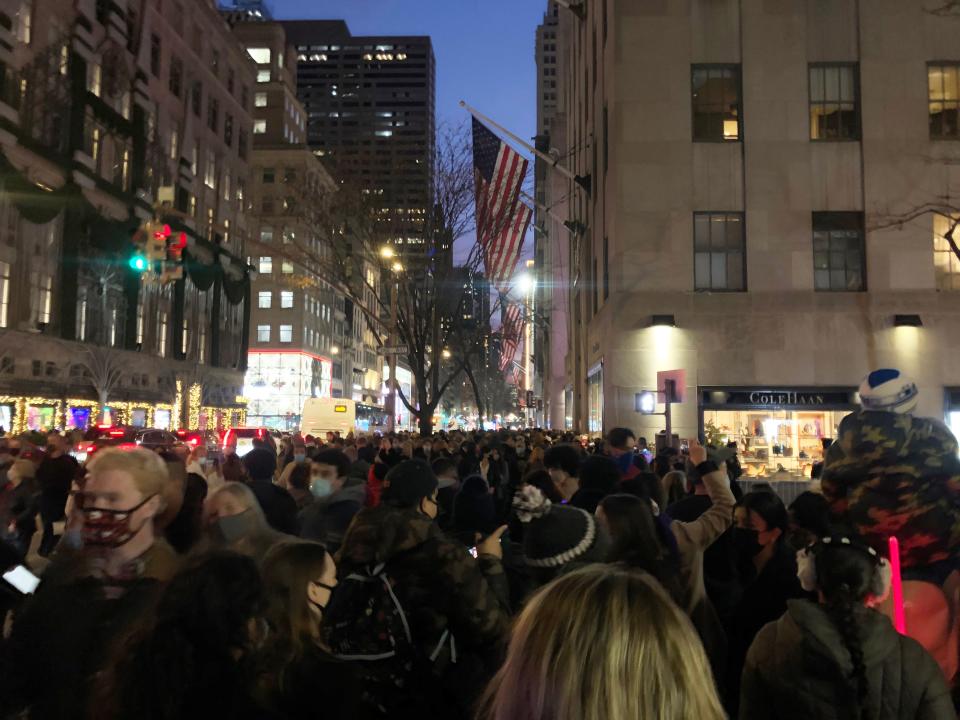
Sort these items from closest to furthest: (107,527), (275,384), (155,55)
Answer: (107,527) → (155,55) → (275,384)

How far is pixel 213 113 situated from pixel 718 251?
5036 centimetres

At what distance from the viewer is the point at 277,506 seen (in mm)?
6152

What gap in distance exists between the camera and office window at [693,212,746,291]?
2258 centimetres

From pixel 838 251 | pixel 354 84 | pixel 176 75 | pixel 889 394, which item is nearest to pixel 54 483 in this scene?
pixel 889 394

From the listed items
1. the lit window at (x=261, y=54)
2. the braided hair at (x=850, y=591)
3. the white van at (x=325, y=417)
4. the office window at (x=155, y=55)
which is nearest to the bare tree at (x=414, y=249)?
the white van at (x=325, y=417)

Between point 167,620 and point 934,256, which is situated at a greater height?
point 934,256

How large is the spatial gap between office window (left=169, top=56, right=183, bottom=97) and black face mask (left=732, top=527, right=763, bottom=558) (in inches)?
2237

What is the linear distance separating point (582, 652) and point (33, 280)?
4175 cm

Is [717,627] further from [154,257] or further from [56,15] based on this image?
[56,15]

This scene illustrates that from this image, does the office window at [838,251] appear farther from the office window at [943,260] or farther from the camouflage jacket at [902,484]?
the camouflage jacket at [902,484]

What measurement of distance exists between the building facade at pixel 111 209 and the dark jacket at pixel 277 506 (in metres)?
21.0

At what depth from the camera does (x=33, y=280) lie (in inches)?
1479

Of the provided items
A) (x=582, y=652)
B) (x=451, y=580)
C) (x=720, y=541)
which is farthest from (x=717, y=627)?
(x=582, y=652)

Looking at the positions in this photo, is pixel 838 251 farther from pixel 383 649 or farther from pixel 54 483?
pixel 383 649
